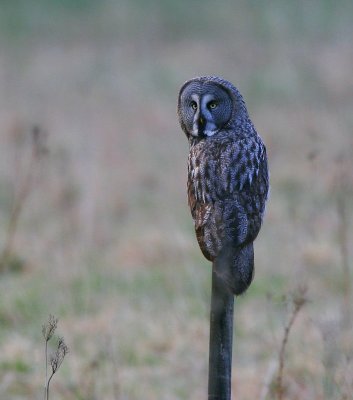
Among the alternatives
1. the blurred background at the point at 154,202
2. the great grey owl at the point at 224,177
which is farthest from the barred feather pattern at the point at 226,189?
the blurred background at the point at 154,202

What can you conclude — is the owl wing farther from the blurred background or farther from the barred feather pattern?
the blurred background

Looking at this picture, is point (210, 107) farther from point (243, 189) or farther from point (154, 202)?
point (154, 202)

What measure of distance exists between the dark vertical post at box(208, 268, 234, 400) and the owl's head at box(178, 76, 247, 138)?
589mm

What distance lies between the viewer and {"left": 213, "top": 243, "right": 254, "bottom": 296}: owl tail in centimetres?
295

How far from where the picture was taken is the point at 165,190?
1064 cm

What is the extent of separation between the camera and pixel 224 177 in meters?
3.13

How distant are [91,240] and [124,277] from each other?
102 cm

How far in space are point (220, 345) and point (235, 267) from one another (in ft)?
0.76

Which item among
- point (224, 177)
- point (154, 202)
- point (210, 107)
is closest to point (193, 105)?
point (210, 107)

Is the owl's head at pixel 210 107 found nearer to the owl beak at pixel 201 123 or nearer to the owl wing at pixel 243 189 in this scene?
the owl beak at pixel 201 123

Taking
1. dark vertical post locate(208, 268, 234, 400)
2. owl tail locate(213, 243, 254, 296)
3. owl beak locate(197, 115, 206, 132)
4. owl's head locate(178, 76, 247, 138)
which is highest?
owl's head locate(178, 76, 247, 138)

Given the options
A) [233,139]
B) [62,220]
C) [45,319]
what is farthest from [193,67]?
[233,139]

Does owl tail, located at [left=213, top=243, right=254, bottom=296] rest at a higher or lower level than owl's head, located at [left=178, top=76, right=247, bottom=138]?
lower

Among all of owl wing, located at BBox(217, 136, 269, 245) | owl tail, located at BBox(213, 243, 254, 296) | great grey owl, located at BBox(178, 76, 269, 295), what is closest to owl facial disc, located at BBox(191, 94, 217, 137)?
great grey owl, located at BBox(178, 76, 269, 295)
